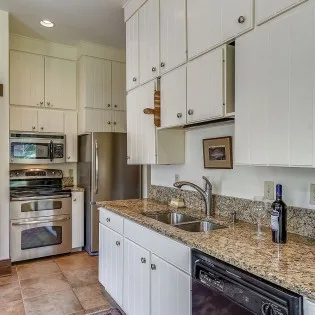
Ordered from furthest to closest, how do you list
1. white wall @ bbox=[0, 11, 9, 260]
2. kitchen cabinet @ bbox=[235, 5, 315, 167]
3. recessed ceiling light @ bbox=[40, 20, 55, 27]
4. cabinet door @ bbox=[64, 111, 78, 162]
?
cabinet door @ bbox=[64, 111, 78, 162] < recessed ceiling light @ bbox=[40, 20, 55, 27] < white wall @ bbox=[0, 11, 9, 260] < kitchen cabinet @ bbox=[235, 5, 315, 167]

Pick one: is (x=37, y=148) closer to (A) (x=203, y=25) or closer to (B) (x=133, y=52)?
(B) (x=133, y=52)

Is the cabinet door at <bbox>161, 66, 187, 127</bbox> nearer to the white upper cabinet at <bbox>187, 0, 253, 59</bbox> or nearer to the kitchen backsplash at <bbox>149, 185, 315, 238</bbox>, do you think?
the white upper cabinet at <bbox>187, 0, 253, 59</bbox>

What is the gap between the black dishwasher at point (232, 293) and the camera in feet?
3.28

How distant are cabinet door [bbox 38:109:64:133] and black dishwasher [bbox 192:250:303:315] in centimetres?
322

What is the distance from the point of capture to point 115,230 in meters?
2.41

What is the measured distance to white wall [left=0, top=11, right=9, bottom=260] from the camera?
3219 mm

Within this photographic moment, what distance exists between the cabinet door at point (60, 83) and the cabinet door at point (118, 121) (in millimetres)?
600

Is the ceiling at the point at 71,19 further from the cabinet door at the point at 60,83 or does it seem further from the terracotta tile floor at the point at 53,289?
the terracotta tile floor at the point at 53,289

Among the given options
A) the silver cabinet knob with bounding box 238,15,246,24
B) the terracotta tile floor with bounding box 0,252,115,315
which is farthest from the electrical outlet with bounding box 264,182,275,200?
the terracotta tile floor with bounding box 0,252,115,315

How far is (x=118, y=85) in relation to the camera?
4363mm

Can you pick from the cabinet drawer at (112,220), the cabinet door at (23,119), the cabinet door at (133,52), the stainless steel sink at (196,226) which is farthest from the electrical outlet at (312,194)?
the cabinet door at (23,119)

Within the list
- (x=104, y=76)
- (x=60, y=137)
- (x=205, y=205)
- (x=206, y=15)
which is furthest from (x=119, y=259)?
(x=104, y=76)

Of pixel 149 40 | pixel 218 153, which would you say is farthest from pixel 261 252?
pixel 149 40

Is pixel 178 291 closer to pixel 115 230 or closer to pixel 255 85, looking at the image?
pixel 115 230
